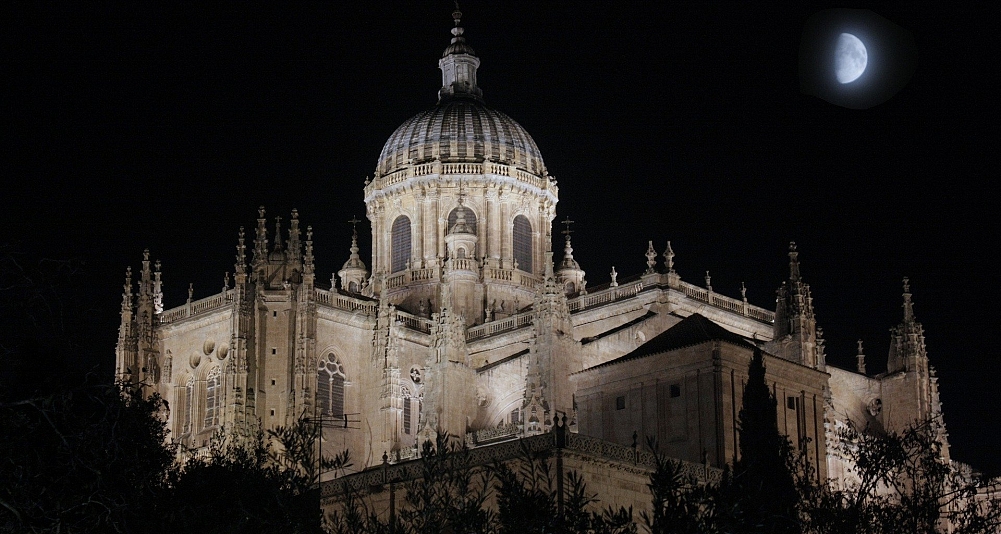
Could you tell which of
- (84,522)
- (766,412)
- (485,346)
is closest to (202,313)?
(485,346)

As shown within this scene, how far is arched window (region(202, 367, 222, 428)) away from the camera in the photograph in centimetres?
6391

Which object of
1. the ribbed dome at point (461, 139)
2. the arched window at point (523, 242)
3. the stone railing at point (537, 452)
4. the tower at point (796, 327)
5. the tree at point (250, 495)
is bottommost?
the tree at point (250, 495)

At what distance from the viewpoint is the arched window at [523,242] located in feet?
245

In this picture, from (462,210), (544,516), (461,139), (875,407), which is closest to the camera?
(544,516)

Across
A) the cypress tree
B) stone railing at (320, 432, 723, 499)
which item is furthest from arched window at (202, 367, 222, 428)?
the cypress tree

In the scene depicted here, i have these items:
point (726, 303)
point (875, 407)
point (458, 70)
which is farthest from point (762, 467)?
point (458, 70)

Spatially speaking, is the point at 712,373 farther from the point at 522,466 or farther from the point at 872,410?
the point at 872,410

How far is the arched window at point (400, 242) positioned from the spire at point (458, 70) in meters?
7.31

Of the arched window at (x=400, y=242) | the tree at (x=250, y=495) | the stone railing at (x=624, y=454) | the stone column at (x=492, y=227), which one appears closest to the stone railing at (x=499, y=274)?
the stone column at (x=492, y=227)

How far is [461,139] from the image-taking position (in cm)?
7450

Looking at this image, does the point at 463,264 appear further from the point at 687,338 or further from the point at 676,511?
the point at 676,511

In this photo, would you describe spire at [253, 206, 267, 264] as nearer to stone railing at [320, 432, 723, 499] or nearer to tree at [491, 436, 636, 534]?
stone railing at [320, 432, 723, 499]

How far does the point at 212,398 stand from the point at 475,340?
39.4 feet

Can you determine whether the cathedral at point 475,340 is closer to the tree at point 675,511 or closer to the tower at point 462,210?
the tower at point 462,210
